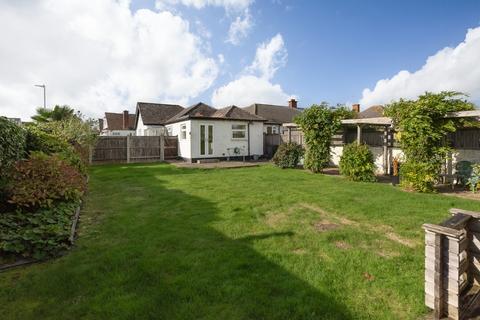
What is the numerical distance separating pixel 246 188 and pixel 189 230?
4.06 meters

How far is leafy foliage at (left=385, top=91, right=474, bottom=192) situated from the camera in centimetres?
815

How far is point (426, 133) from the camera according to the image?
845cm

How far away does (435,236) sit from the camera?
2379mm

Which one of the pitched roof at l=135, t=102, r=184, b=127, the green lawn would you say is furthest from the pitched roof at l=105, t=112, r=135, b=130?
the green lawn

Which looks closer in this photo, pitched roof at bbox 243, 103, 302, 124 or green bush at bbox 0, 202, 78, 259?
green bush at bbox 0, 202, 78, 259

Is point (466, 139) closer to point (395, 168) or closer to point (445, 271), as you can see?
point (395, 168)

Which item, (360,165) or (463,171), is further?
(360,165)

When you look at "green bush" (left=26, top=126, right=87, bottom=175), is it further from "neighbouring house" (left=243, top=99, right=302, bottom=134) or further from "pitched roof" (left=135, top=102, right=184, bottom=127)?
"neighbouring house" (left=243, top=99, right=302, bottom=134)

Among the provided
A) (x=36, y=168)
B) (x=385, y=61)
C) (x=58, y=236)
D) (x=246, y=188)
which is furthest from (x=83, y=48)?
(x=385, y=61)

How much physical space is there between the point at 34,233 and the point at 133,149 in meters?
14.2

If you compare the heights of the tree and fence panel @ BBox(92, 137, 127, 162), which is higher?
the tree

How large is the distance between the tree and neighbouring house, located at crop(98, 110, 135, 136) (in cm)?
1441

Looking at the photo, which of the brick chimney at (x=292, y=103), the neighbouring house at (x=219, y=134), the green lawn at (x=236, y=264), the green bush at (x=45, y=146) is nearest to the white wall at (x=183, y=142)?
the neighbouring house at (x=219, y=134)

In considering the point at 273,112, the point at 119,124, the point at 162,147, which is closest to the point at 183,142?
the point at 162,147
